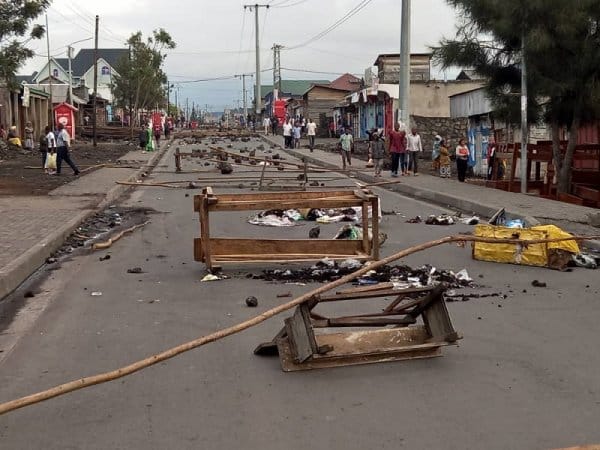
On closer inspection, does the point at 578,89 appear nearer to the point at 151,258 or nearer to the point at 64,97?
the point at 151,258

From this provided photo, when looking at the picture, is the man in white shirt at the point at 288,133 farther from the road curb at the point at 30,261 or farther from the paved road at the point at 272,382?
the paved road at the point at 272,382

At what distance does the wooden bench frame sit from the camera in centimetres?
933

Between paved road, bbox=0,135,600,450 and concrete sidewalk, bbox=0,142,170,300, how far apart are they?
944 millimetres

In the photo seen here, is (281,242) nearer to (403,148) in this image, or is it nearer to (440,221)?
(440,221)

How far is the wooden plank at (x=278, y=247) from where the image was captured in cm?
963

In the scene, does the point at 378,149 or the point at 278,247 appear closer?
the point at 278,247

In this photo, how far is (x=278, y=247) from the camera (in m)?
9.73

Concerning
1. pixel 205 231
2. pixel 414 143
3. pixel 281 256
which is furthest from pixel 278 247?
pixel 414 143

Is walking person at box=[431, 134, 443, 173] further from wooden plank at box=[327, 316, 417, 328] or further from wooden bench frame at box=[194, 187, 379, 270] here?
wooden plank at box=[327, 316, 417, 328]

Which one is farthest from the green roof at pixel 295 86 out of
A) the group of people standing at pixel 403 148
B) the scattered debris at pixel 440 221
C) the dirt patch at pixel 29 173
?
the scattered debris at pixel 440 221

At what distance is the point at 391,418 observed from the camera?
4645 mm

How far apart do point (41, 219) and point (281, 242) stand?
579 cm

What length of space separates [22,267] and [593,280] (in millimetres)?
6597

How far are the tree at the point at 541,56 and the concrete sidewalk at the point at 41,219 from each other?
10006 millimetres
